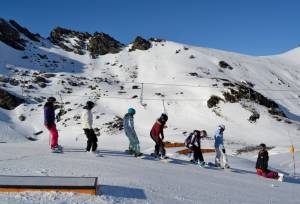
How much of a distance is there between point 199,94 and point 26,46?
1301 inches

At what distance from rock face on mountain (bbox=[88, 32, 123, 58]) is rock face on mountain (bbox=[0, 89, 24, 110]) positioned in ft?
99.1

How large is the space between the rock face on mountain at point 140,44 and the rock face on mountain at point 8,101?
32085mm

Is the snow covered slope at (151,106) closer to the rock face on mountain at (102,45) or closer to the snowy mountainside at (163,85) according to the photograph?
the snowy mountainside at (163,85)

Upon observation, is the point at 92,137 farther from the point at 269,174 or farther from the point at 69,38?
the point at 69,38

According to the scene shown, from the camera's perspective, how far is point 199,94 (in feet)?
146

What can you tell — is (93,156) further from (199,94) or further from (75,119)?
(199,94)

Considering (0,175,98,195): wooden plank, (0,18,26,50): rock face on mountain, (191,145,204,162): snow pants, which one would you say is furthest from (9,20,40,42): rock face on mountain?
(0,175,98,195): wooden plank

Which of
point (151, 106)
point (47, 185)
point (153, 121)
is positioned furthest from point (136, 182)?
point (151, 106)

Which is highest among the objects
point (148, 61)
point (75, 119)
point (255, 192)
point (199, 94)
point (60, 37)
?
point (60, 37)

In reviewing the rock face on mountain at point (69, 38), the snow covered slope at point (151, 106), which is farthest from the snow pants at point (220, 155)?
the rock face on mountain at point (69, 38)

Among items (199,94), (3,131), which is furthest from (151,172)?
(199,94)

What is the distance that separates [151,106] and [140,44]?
1262 inches

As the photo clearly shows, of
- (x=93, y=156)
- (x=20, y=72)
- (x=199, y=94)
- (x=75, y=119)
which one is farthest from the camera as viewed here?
(x=20, y=72)

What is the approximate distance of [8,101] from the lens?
40.9 meters
